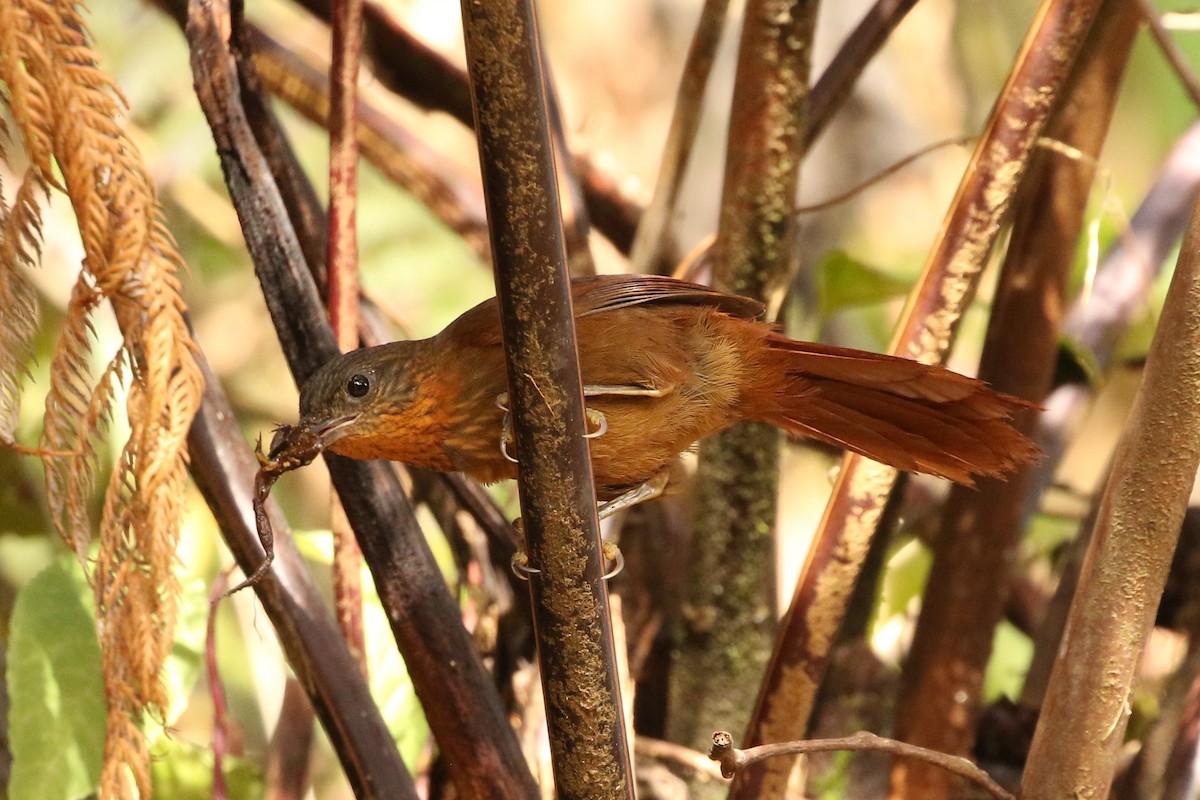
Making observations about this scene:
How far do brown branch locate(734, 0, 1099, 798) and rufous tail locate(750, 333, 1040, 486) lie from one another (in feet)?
0.27

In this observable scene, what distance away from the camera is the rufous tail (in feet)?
4.65

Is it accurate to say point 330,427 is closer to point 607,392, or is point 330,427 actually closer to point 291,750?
point 607,392

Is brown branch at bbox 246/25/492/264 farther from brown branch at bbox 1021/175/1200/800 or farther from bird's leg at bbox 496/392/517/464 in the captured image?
brown branch at bbox 1021/175/1200/800

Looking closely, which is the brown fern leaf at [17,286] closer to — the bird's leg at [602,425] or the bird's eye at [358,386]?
the bird's eye at [358,386]

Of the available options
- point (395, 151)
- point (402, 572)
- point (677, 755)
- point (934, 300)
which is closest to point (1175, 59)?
point (934, 300)

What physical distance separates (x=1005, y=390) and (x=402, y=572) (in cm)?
108

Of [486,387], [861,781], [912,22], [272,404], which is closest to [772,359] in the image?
[486,387]

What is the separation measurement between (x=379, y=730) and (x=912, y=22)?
134 inches

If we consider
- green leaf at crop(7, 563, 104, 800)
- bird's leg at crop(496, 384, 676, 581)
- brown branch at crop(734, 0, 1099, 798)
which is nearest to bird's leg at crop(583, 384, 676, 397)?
bird's leg at crop(496, 384, 676, 581)

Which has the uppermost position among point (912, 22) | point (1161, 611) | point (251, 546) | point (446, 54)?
point (912, 22)

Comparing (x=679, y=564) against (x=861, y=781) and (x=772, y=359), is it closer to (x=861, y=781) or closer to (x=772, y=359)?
(x=861, y=781)

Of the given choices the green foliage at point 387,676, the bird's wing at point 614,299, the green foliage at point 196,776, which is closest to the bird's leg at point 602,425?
the bird's wing at point 614,299

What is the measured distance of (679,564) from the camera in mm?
2143

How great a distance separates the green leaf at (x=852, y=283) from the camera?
6.48 feet
